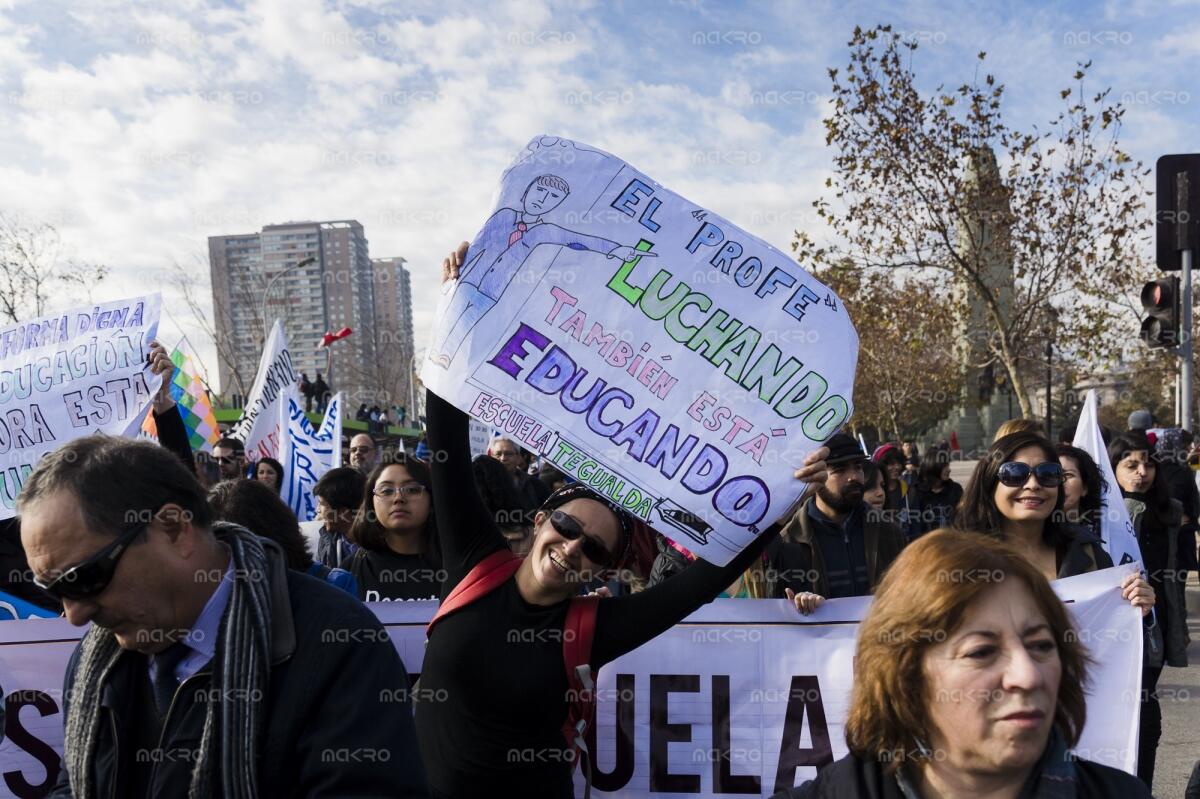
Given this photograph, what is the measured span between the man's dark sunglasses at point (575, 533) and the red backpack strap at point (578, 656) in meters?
0.13

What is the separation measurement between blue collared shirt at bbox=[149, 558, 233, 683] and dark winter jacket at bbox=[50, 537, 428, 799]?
0.18 feet

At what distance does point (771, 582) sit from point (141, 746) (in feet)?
9.92

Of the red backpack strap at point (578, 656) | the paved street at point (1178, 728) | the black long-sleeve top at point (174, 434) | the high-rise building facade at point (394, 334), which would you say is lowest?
the paved street at point (1178, 728)

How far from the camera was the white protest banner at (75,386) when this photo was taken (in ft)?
14.4

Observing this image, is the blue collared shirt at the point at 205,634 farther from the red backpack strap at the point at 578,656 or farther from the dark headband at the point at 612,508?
the dark headband at the point at 612,508

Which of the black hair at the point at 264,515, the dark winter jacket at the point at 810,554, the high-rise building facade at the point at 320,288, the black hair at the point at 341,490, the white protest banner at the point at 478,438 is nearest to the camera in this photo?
the black hair at the point at 264,515

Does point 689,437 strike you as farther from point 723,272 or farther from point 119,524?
point 119,524

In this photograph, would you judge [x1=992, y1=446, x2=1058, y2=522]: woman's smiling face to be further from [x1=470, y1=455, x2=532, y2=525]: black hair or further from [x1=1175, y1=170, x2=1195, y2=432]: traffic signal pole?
[x1=1175, y1=170, x2=1195, y2=432]: traffic signal pole

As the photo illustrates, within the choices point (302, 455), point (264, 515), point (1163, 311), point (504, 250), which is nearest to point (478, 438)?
point (302, 455)

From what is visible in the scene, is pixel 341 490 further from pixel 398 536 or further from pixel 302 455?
pixel 302 455

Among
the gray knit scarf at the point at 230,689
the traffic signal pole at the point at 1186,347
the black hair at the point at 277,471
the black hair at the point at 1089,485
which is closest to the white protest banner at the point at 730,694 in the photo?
the black hair at the point at 1089,485

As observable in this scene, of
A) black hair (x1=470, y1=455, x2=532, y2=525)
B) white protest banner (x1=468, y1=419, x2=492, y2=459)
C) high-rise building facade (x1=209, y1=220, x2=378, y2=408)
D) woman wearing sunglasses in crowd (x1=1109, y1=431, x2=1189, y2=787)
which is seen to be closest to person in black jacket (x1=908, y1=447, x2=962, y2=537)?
woman wearing sunglasses in crowd (x1=1109, y1=431, x2=1189, y2=787)

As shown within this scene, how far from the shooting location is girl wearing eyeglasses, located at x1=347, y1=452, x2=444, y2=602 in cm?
435

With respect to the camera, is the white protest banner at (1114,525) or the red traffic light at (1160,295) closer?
the white protest banner at (1114,525)
